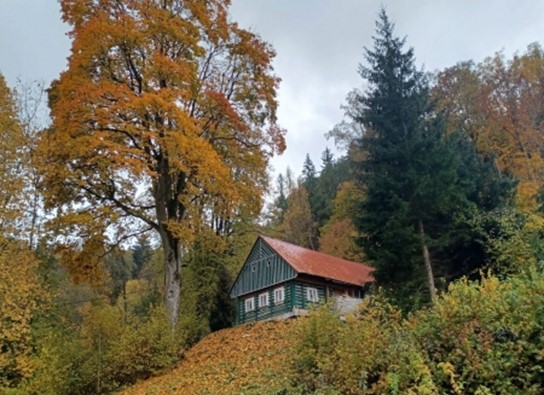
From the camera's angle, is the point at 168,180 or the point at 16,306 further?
the point at 168,180

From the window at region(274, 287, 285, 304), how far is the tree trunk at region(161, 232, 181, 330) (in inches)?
283

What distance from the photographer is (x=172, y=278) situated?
16.4 meters

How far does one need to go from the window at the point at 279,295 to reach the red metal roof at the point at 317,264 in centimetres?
152

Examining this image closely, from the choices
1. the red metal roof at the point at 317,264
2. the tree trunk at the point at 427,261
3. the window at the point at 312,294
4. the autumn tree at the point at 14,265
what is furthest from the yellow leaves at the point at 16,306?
the window at the point at 312,294

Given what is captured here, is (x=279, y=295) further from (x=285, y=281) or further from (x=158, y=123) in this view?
(x=158, y=123)

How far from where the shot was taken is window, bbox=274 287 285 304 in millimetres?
22656

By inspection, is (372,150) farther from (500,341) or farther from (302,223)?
(302,223)

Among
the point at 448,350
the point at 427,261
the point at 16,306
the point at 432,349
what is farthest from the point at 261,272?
the point at 448,350

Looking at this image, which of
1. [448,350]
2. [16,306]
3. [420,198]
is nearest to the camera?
[448,350]

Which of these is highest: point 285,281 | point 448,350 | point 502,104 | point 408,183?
point 502,104

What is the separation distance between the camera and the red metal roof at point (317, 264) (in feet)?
74.3

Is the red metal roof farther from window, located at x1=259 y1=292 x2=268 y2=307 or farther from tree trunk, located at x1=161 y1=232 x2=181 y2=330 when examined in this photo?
tree trunk, located at x1=161 y1=232 x2=181 y2=330

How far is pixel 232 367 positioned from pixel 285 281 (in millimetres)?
9951

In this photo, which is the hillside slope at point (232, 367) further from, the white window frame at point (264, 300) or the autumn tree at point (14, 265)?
the white window frame at point (264, 300)
